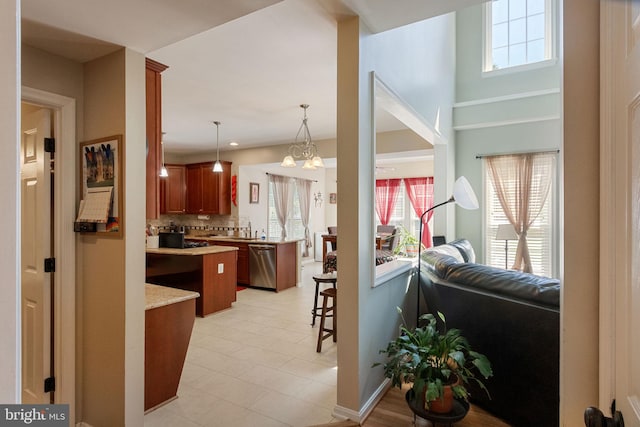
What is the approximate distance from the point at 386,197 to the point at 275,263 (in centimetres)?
423

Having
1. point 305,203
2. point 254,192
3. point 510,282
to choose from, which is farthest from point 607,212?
point 305,203

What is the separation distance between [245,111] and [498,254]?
4.62m

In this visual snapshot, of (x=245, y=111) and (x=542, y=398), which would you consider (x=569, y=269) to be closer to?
(x=542, y=398)

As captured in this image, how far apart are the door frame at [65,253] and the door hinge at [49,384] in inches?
1.1

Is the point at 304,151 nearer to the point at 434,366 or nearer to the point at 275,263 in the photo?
the point at 275,263

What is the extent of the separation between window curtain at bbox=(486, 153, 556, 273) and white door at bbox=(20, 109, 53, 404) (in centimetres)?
563

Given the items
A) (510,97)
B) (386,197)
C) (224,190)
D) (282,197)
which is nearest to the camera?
(510,97)

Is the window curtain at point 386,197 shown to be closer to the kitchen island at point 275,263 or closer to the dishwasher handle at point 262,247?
the kitchen island at point 275,263

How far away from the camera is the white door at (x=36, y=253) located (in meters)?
2.00

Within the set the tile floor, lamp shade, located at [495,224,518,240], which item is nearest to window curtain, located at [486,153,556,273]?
lamp shade, located at [495,224,518,240]

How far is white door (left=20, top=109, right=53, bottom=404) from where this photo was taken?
6.57ft

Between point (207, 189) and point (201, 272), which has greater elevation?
point (207, 189)

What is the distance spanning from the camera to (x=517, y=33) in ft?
17.1

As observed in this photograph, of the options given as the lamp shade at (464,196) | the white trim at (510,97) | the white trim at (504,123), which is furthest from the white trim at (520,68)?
the lamp shade at (464,196)
